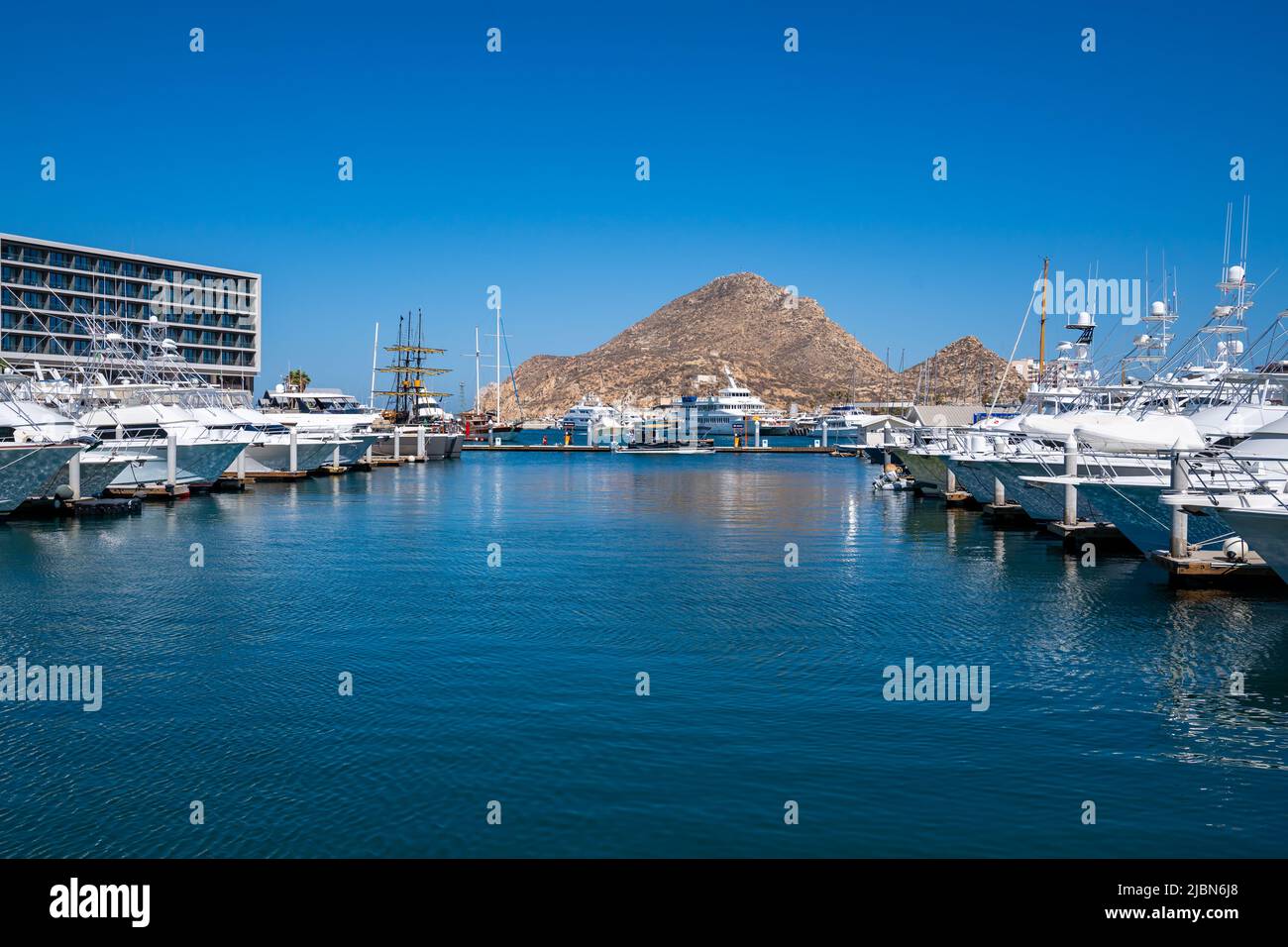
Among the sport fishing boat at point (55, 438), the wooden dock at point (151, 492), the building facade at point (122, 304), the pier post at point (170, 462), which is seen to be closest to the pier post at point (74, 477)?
the sport fishing boat at point (55, 438)

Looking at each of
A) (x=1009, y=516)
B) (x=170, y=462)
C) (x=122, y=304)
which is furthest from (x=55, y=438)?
(x=122, y=304)

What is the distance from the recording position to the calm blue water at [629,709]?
1323 cm

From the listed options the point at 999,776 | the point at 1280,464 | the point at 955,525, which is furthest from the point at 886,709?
the point at 955,525

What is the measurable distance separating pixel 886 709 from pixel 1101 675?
482 cm

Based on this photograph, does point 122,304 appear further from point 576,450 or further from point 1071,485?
point 1071,485

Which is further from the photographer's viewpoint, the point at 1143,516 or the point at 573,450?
the point at 573,450

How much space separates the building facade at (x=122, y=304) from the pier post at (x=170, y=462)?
40.9 metres

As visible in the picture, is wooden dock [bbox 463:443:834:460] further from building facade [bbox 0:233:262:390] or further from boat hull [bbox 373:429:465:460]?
building facade [bbox 0:233:262:390]

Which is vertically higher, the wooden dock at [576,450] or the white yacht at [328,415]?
the white yacht at [328,415]

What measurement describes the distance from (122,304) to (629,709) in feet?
378

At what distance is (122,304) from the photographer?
11744 centimetres

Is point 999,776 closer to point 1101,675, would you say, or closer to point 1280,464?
point 1101,675

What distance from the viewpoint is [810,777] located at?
584 inches

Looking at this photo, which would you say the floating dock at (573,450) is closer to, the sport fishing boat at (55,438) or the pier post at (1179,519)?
the sport fishing boat at (55,438)
